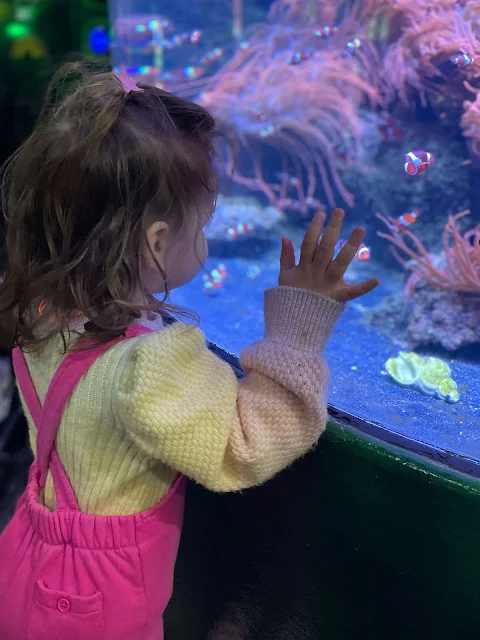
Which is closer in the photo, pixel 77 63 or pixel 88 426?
pixel 88 426

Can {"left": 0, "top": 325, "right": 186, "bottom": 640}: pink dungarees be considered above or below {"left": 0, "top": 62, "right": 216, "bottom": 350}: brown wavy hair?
below

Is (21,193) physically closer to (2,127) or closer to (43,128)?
(43,128)

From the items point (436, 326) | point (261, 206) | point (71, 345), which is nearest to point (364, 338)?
point (436, 326)

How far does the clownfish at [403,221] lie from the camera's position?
6.43 ft

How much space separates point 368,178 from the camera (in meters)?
2.51

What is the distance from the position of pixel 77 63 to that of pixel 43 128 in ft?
0.75

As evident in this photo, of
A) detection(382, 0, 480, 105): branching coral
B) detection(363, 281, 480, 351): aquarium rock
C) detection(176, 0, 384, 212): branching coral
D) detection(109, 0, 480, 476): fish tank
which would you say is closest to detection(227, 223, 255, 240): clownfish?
detection(109, 0, 480, 476): fish tank

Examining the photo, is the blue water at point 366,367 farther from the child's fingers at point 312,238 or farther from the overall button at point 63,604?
the overall button at point 63,604

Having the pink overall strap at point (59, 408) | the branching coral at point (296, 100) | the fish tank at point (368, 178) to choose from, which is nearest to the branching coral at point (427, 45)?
the fish tank at point (368, 178)

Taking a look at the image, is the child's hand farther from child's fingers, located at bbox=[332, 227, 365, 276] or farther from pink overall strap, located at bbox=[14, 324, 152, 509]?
pink overall strap, located at bbox=[14, 324, 152, 509]

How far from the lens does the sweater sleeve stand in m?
0.88

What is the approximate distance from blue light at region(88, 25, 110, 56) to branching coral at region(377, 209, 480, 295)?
6.67 feet

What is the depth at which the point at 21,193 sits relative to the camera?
3.42 ft

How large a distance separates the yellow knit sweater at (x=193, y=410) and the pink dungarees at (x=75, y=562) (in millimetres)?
28
